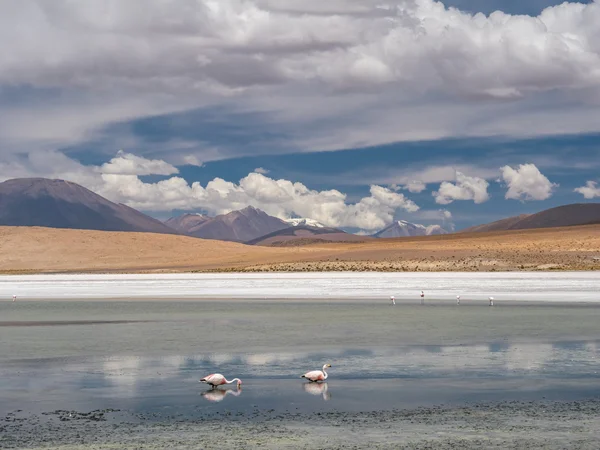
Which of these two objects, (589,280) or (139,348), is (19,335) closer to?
(139,348)

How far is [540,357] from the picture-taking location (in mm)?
23219

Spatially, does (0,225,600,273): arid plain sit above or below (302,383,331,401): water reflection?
above

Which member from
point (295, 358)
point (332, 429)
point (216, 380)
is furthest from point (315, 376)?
point (295, 358)

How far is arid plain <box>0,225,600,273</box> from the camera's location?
83188mm

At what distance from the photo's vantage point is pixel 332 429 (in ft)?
48.4

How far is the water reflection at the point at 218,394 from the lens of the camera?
17641 millimetres

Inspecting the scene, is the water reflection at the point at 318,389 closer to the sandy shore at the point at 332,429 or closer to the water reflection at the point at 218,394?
the water reflection at the point at 218,394

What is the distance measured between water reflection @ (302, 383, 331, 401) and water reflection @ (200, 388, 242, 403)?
146cm

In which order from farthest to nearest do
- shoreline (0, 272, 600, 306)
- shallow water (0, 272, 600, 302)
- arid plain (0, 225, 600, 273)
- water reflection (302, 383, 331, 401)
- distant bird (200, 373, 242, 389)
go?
1. arid plain (0, 225, 600, 273)
2. shallow water (0, 272, 600, 302)
3. shoreline (0, 272, 600, 306)
4. distant bird (200, 373, 242, 389)
5. water reflection (302, 383, 331, 401)

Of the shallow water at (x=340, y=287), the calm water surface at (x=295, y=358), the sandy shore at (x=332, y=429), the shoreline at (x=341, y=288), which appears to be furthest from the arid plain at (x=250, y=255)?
the sandy shore at (x=332, y=429)

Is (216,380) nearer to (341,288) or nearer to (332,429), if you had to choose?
(332,429)

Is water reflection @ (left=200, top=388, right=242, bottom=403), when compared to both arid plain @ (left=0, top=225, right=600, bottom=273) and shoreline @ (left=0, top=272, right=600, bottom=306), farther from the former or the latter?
arid plain @ (left=0, top=225, right=600, bottom=273)

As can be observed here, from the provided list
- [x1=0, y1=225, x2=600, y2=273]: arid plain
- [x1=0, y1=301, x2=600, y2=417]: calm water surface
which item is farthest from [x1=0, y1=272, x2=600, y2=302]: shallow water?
[x1=0, y1=225, x2=600, y2=273]: arid plain

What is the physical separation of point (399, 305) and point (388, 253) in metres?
54.0
